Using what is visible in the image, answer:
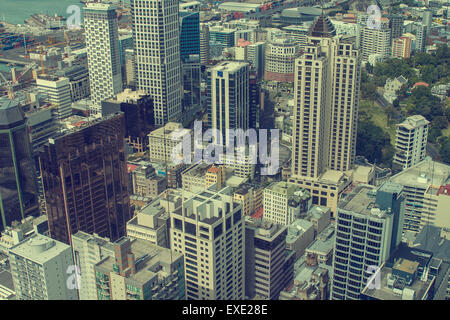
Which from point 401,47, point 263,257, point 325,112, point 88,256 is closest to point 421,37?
point 401,47

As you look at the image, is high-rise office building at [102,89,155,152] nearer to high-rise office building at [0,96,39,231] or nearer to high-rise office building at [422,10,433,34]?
high-rise office building at [0,96,39,231]

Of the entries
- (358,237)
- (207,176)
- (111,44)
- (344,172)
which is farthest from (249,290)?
(111,44)

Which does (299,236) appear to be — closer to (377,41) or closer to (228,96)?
(228,96)

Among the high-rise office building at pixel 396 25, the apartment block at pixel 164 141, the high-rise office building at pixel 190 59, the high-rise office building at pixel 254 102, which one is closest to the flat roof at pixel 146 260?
the apartment block at pixel 164 141

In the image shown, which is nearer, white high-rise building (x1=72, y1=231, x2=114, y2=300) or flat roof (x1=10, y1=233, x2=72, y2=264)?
flat roof (x1=10, y1=233, x2=72, y2=264)

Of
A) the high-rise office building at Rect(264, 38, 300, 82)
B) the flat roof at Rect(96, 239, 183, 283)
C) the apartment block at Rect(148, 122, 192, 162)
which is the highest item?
the high-rise office building at Rect(264, 38, 300, 82)

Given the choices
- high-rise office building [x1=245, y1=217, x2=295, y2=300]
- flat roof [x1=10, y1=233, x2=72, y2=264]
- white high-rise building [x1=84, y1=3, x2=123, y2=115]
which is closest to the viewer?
flat roof [x1=10, y1=233, x2=72, y2=264]

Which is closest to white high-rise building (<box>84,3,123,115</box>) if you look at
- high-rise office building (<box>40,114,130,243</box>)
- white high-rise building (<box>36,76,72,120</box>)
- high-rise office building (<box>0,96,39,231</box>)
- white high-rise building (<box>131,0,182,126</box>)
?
white high-rise building (<box>36,76,72,120</box>)
